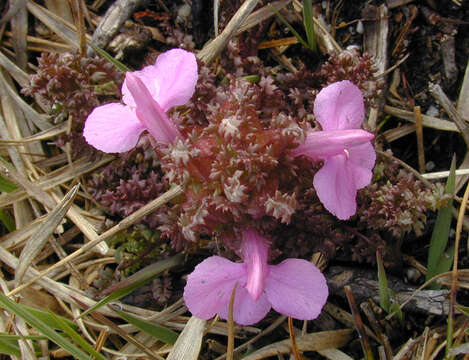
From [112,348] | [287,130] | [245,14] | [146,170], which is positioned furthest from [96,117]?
[112,348]

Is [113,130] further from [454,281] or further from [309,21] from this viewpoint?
[454,281]

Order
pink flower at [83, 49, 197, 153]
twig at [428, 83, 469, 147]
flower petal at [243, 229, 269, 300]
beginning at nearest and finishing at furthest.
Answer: flower petal at [243, 229, 269, 300], pink flower at [83, 49, 197, 153], twig at [428, 83, 469, 147]

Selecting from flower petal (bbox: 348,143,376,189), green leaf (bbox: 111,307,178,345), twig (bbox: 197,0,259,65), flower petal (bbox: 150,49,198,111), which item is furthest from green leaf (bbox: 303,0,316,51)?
green leaf (bbox: 111,307,178,345)

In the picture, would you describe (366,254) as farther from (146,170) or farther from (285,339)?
(146,170)

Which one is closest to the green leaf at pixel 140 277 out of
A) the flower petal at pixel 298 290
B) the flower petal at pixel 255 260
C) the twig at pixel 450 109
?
the flower petal at pixel 255 260

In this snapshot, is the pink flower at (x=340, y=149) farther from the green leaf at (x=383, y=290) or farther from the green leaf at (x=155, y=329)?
the green leaf at (x=155, y=329)

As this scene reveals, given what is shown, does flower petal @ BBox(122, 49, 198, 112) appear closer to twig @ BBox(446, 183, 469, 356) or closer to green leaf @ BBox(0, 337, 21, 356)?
green leaf @ BBox(0, 337, 21, 356)
